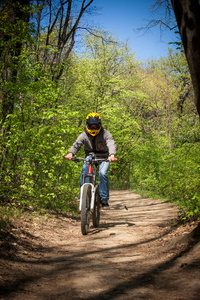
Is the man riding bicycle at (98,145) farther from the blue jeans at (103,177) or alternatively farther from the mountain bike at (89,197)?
the mountain bike at (89,197)

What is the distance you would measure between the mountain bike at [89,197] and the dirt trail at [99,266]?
353 millimetres

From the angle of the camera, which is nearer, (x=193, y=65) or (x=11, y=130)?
(x=193, y=65)

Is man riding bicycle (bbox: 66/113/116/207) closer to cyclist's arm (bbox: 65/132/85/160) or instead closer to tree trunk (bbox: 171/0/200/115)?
cyclist's arm (bbox: 65/132/85/160)

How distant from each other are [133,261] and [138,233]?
2171mm

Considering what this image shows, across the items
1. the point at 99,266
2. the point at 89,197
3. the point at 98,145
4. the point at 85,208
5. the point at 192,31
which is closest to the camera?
the point at 99,266

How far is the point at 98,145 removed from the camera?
247 inches

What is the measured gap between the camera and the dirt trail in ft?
8.00

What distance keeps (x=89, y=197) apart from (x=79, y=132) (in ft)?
6.89

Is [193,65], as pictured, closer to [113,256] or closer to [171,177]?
[113,256]

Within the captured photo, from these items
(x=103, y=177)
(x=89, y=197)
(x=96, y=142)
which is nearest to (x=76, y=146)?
(x=96, y=142)

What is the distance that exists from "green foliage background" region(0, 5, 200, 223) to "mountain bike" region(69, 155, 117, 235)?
90 cm

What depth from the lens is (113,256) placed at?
3.95 m

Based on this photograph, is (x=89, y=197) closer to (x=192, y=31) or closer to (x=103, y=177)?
(x=103, y=177)

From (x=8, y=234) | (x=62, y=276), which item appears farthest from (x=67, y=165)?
(x=62, y=276)
